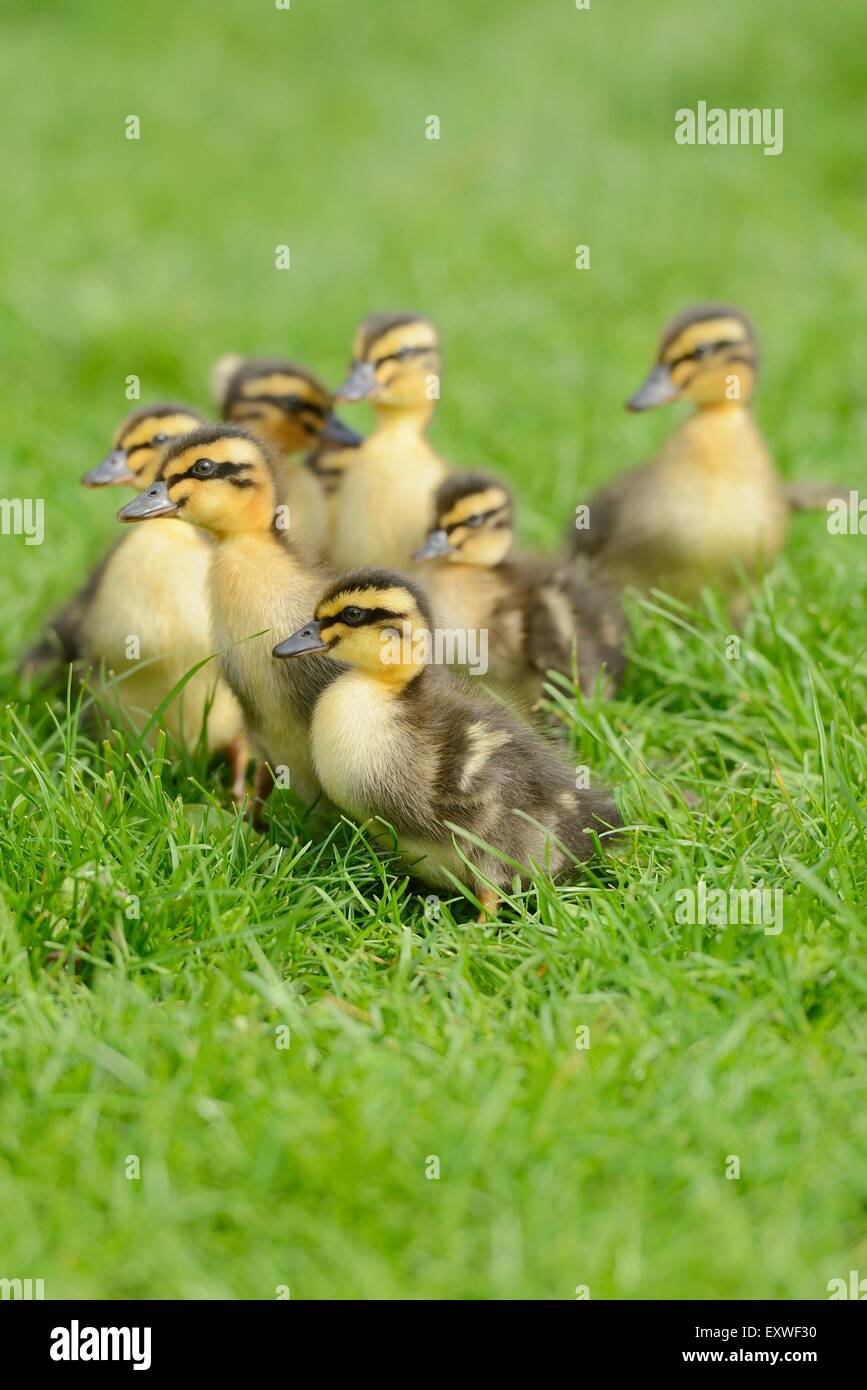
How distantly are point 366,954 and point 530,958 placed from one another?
1.08 feet

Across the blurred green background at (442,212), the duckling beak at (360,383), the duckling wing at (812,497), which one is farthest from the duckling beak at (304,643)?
the duckling wing at (812,497)

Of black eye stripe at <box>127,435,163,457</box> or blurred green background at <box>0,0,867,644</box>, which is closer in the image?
black eye stripe at <box>127,435,163,457</box>

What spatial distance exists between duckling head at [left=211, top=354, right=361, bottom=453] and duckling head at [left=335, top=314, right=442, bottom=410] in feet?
0.40

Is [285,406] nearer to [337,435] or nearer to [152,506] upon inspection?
[337,435]

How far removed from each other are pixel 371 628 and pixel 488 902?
58 centimetres

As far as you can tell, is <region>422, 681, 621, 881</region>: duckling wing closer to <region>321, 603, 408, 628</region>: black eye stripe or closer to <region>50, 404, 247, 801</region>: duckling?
<region>321, 603, 408, 628</region>: black eye stripe

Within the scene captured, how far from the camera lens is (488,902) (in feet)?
9.42

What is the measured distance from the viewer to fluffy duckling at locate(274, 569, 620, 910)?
2850 millimetres

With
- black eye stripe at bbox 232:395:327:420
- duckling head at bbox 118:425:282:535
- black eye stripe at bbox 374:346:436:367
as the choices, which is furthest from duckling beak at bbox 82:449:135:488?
black eye stripe at bbox 374:346:436:367

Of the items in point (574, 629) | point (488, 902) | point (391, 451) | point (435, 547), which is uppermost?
point (391, 451)

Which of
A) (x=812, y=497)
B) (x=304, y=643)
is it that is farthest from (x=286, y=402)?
(x=812, y=497)

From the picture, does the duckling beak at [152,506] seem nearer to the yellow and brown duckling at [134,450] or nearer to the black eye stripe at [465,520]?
the yellow and brown duckling at [134,450]

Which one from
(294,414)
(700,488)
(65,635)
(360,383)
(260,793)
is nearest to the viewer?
(260,793)

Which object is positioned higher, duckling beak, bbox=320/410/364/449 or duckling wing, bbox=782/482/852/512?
duckling beak, bbox=320/410/364/449
